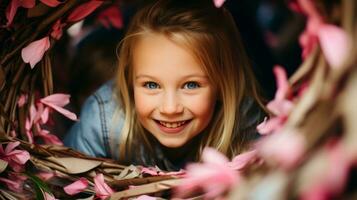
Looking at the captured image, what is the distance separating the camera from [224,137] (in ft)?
3.11

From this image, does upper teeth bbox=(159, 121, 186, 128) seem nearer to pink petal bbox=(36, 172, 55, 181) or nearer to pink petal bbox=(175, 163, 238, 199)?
pink petal bbox=(36, 172, 55, 181)

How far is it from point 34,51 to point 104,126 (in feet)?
0.78

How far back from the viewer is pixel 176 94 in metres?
0.90

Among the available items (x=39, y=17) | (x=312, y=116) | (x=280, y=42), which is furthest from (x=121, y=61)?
(x=280, y=42)

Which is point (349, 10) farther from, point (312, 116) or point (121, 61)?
point (121, 61)

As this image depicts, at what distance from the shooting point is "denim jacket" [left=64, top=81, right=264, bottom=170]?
1016mm

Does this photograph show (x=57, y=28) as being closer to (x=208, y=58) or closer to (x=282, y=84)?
(x=208, y=58)

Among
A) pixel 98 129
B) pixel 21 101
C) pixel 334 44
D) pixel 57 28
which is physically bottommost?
pixel 98 129

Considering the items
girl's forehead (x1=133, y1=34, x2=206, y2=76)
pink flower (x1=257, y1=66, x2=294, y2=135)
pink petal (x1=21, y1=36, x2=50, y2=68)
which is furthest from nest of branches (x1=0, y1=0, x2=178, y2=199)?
pink flower (x1=257, y1=66, x2=294, y2=135)

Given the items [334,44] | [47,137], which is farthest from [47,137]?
[334,44]

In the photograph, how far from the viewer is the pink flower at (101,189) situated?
2.78 feet

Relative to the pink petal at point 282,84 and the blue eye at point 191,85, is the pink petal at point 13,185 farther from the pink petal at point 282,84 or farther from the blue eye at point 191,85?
the pink petal at point 282,84

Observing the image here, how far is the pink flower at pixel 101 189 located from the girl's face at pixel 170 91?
0.13 m

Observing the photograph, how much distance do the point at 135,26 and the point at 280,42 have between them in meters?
0.67
